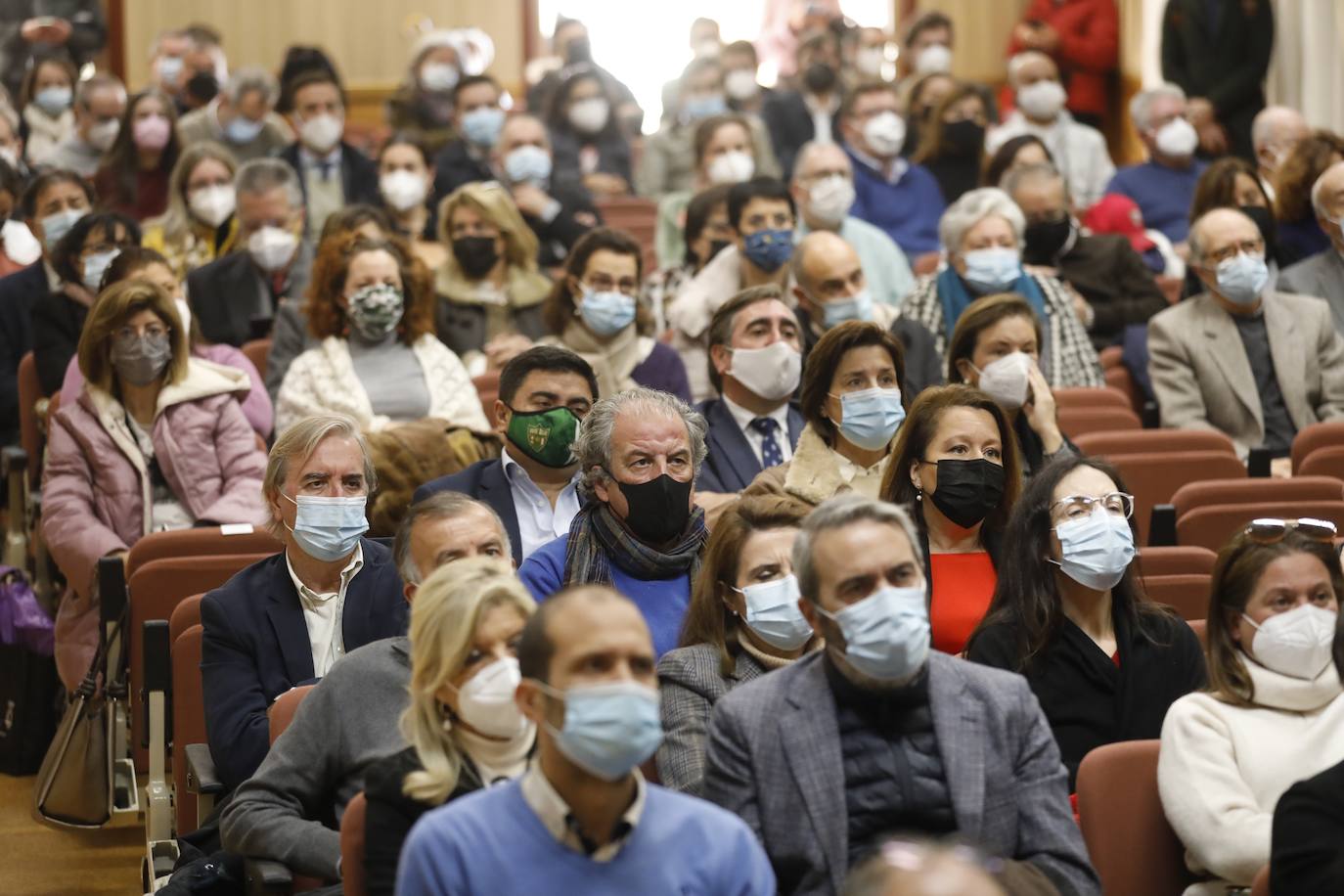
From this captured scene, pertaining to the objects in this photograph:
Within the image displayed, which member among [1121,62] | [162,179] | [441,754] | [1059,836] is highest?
[1121,62]

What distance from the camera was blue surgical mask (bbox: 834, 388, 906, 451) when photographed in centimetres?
443

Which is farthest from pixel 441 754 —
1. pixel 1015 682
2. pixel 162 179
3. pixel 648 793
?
pixel 162 179

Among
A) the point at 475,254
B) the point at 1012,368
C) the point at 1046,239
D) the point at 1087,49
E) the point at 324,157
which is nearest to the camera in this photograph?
the point at 1012,368

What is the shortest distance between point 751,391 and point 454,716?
7.49 feet

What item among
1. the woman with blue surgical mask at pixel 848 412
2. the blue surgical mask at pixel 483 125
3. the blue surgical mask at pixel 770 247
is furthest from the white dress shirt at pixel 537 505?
the blue surgical mask at pixel 483 125

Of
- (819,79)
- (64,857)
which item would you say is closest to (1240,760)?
(64,857)

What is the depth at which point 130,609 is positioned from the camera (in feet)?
14.6

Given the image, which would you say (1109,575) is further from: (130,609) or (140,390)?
(140,390)

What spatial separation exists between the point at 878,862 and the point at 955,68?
34.2ft

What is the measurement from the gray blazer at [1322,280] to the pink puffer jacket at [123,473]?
10.6 feet

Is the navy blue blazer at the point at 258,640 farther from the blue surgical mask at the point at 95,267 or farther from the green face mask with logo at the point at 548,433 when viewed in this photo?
the blue surgical mask at the point at 95,267

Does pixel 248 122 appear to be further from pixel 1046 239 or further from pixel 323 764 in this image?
pixel 323 764

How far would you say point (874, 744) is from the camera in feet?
9.46

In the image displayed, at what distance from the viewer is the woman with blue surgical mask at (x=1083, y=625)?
3471 millimetres
